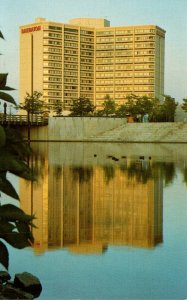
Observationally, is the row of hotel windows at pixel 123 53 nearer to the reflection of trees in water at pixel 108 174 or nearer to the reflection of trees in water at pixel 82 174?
the reflection of trees in water at pixel 108 174

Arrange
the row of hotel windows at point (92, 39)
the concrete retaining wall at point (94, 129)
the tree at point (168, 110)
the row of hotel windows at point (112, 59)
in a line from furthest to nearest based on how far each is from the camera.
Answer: the row of hotel windows at point (112, 59) → the row of hotel windows at point (92, 39) → the tree at point (168, 110) → the concrete retaining wall at point (94, 129)

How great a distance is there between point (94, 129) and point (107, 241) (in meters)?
89.6

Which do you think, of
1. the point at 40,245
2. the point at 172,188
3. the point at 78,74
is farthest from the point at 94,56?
the point at 40,245

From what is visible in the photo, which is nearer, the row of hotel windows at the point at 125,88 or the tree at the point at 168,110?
the tree at the point at 168,110

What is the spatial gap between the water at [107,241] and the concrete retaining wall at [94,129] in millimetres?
73784

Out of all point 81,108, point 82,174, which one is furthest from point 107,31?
point 82,174

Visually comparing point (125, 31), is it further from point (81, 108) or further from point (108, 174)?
point (108, 174)

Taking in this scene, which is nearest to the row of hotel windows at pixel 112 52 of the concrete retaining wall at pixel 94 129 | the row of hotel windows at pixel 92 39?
the row of hotel windows at pixel 92 39

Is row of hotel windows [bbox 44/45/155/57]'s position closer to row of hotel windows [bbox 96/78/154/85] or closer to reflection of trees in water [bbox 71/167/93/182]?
row of hotel windows [bbox 96/78/154/85]

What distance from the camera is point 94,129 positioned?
101500 mm

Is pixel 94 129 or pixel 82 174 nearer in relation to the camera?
pixel 82 174

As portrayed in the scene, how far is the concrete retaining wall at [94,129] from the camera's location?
97.2m

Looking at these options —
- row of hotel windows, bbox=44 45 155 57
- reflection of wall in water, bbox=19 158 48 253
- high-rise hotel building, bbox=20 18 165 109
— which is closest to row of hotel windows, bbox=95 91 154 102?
high-rise hotel building, bbox=20 18 165 109

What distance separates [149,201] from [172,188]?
4.43 metres
